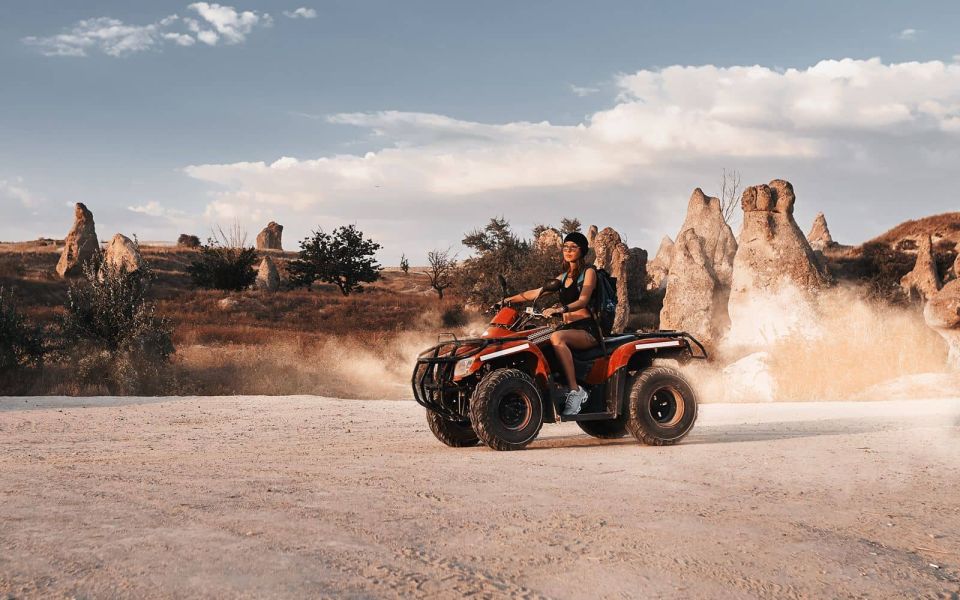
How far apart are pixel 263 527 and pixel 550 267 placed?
4262cm

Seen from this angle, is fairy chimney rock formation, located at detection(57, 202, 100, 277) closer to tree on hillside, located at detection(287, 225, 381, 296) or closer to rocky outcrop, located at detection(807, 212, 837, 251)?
tree on hillside, located at detection(287, 225, 381, 296)

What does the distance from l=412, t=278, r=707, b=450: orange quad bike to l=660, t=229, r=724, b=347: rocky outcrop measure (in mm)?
24267

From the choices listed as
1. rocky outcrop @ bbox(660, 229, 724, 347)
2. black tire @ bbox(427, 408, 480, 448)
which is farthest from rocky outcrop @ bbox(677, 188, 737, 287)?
black tire @ bbox(427, 408, 480, 448)

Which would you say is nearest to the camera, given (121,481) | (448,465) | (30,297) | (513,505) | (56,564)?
(56,564)

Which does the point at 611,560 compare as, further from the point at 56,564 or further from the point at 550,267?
the point at 550,267

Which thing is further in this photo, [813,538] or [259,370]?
[259,370]

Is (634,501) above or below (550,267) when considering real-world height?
below

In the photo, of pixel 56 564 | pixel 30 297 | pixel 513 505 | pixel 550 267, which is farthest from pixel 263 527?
pixel 30 297

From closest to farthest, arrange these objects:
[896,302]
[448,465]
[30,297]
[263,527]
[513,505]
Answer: [263,527] < [513,505] < [448,465] < [896,302] < [30,297]

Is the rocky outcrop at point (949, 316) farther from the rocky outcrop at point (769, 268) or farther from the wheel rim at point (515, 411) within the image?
the wheel rim at point (515, 411)

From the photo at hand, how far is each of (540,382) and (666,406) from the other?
1.79 metres

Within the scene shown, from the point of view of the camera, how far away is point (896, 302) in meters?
31.4

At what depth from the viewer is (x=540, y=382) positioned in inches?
368

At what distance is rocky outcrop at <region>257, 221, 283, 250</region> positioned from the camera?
112500mm
